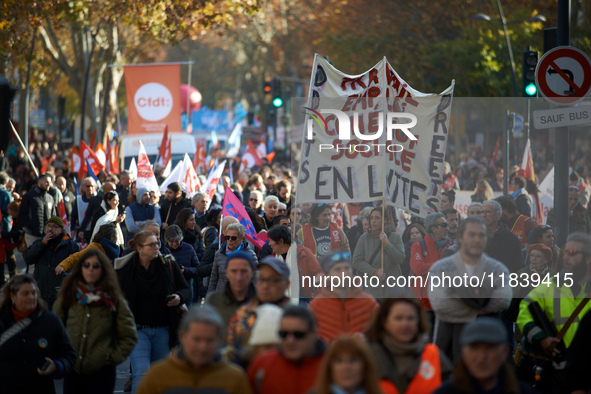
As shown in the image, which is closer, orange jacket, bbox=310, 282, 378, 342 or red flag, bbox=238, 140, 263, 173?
orange jacket, bbox=310, 282, 378, 342

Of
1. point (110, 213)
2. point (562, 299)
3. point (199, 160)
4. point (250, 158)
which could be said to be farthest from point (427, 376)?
A: point (250, 158)

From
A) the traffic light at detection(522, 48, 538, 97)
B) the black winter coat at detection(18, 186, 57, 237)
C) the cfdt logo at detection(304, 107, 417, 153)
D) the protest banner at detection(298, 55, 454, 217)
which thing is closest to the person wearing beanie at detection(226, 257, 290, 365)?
the protest banner at detection(298, 55, 454, 217)

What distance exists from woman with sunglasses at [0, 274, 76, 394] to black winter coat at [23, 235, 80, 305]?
3631 mm

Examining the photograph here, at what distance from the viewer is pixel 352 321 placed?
19.3 feet

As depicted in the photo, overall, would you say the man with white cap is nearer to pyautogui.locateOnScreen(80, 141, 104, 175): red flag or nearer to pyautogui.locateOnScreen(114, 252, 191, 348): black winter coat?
pyautogui.locateOnScreen(114, 252, 191, 348): black winter coat

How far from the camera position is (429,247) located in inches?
352

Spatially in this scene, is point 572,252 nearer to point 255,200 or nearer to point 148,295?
point 148,295

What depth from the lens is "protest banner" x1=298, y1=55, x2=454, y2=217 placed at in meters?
9.02

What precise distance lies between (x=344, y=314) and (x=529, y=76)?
8.25 meters

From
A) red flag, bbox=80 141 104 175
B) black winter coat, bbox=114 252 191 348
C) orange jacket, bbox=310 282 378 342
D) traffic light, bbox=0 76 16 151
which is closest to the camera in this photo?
orange jacket, bbox=310 282 378 342

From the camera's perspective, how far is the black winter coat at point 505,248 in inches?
357

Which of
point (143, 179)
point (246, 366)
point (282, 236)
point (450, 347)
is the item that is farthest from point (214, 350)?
point (143, 179)

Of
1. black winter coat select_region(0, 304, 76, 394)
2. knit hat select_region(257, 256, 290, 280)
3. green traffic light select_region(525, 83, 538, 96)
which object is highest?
green traffic light select_region(525, 83, 538, 96)

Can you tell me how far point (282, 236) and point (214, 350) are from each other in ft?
13.2
